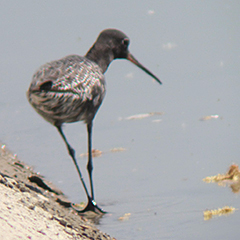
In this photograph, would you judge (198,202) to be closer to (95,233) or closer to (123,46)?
(95,233)

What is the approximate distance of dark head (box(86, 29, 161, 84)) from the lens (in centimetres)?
612

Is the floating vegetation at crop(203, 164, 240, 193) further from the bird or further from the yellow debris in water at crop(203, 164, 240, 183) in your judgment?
the bird

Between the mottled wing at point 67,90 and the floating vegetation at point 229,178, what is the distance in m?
1.69

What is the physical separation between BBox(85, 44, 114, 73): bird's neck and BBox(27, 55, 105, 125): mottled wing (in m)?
0.55

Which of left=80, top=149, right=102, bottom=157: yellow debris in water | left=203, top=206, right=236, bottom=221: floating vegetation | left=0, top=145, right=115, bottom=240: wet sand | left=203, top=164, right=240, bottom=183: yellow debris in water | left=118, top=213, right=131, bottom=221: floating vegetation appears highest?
left=0, top=145, right=115, bottom=240: wet sand

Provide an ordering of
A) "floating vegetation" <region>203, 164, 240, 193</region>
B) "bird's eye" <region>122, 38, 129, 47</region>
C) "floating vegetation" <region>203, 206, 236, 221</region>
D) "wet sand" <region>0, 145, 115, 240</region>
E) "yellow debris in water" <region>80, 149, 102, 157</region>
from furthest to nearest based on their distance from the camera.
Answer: "yellow debris in water" <region>80, 149, 102, 157</region>
"bird's eye" <region>122, 38, 129, 47</region>
"floating vegetation" <region>203, 164, 240, 193</region>
"floating vegetation" <region>203, 206, 236, 221</region>
"wet sand" <region>0, 145, 115, 240</region>

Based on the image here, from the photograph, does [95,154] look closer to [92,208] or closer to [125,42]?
[125,42]

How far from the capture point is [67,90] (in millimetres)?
4770

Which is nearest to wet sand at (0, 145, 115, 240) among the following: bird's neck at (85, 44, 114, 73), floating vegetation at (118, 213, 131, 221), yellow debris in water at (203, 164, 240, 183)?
floating vegetation at (118, 213, 131, 221)

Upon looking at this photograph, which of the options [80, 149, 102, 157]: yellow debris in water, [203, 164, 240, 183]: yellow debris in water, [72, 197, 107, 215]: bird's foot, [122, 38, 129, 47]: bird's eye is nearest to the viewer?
[72, 197, 107, 215]: bird's foot

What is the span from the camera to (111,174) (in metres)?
6.21

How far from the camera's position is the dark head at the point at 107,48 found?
6.12 m

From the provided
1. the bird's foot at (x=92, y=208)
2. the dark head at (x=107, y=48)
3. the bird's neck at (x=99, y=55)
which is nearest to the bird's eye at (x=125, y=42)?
the dark head at (x=107, y=48)

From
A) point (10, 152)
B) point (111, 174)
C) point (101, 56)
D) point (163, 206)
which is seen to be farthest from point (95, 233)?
point (10, 152)
